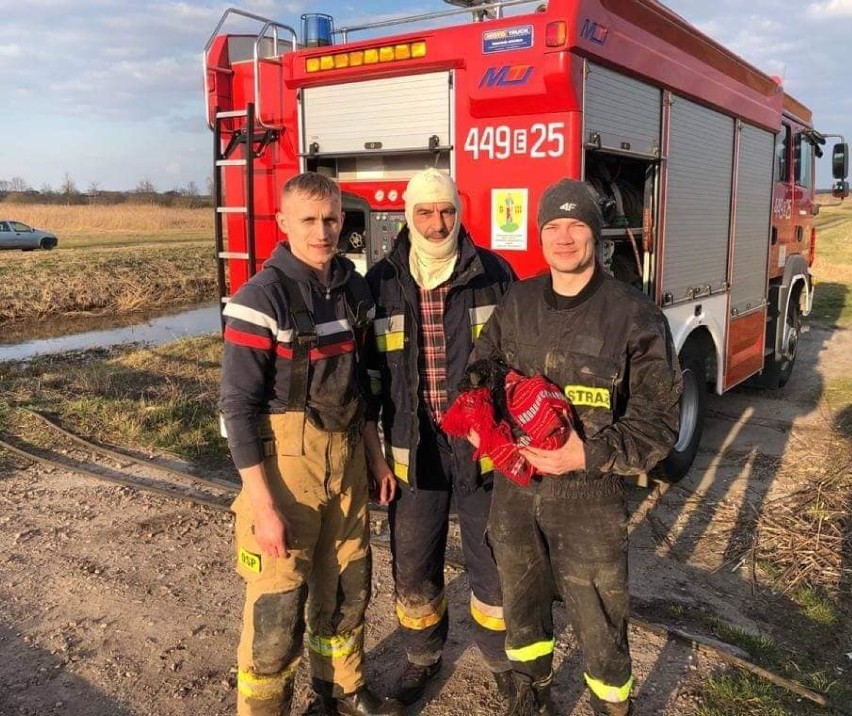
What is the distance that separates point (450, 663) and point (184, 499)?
222 cm

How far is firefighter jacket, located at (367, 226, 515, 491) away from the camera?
257 cm

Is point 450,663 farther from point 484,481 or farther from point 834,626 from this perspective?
point 834,626

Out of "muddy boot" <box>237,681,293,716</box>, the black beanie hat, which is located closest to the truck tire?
the black beanie hat

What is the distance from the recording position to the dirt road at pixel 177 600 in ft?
9.18

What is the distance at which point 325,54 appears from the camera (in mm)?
4156

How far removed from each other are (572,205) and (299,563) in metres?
1.37

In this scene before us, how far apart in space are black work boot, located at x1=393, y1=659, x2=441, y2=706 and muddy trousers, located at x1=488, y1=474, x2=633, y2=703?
→ 1.74ft

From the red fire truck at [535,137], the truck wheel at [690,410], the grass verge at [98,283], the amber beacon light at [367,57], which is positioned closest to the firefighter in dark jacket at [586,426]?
the red fire truck at [535,137]

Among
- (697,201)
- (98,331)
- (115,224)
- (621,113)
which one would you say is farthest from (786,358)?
(115,224)

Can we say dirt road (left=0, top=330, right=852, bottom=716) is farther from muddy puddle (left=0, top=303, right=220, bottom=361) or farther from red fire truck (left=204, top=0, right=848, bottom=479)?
muddy puddle (left=0, top=303, right=220, bottom=361)

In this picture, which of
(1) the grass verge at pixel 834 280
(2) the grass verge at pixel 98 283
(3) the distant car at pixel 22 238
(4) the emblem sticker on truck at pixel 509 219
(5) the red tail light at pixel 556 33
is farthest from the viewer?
(3) the distant car at pixel 22 238

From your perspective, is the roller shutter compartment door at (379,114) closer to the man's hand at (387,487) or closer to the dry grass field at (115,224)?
the man's hand at (387,487)

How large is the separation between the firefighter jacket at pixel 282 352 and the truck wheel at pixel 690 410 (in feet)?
10.7

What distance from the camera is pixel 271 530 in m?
2.20
